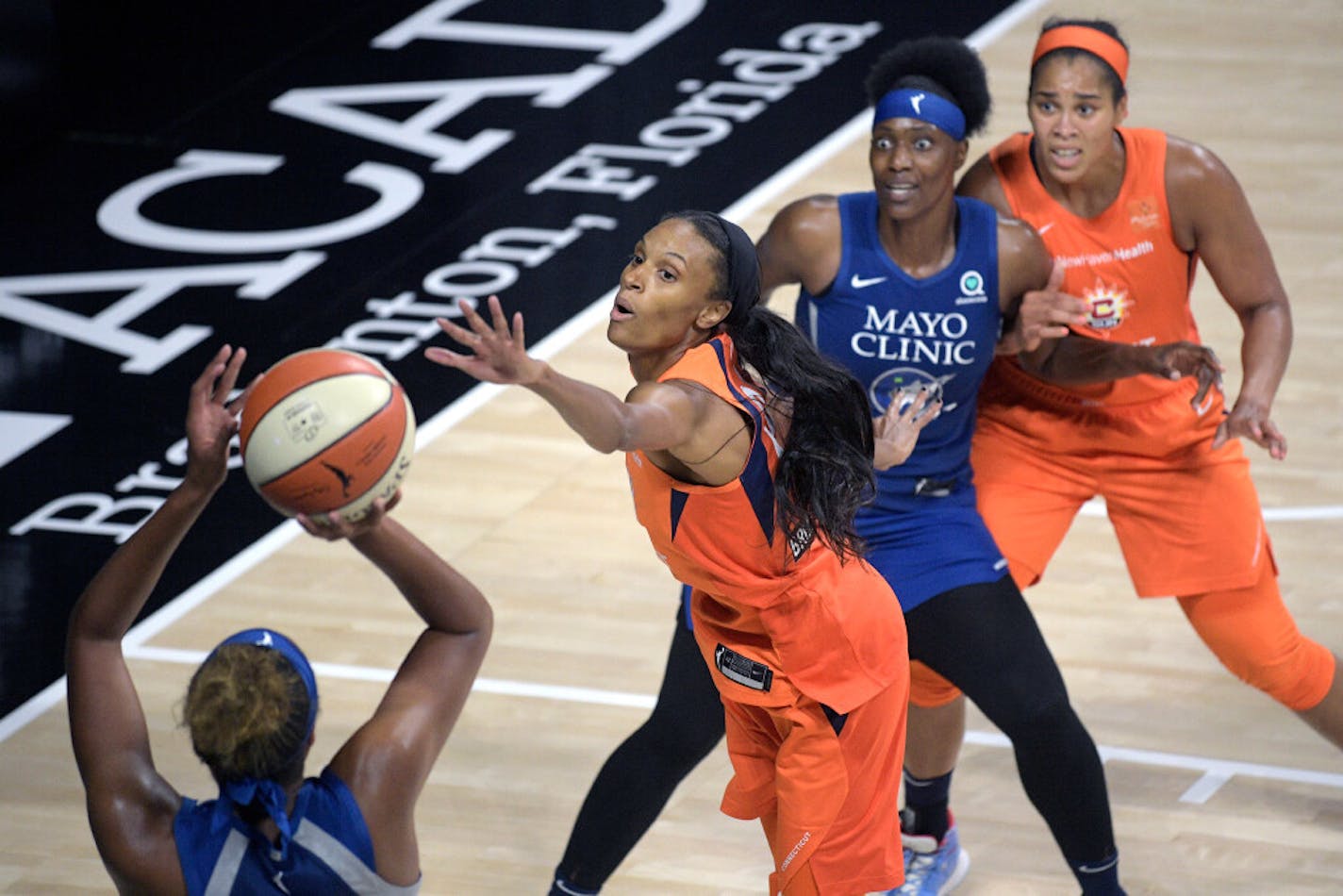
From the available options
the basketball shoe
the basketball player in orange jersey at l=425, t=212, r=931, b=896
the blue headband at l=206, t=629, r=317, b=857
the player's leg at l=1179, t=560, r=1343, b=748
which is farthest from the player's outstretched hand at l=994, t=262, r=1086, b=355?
the blue headband at l=206, t=629, r=317, b=857

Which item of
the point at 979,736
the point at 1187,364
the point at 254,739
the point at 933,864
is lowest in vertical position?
the point at 979,736

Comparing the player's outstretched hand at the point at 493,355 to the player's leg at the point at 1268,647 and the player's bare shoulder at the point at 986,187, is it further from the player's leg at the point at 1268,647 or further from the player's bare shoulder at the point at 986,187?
the player's leg at the point at 1268,647

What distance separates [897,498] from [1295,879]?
1402 mm

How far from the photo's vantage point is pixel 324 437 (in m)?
3.58

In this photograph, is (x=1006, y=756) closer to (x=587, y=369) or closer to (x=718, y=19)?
(x=587, y=369)

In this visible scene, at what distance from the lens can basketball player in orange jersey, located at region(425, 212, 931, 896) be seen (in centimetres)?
382

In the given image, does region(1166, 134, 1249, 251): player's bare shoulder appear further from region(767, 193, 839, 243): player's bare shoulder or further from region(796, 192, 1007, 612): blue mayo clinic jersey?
region(767, 193, 839, 243): player's bare shoulder

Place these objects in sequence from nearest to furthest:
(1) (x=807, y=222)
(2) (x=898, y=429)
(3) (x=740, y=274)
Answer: (3) (x=740, y=274) < (2) (x=898, y=429) < (1) (x=807, y=222)

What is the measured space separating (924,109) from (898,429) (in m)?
0.80

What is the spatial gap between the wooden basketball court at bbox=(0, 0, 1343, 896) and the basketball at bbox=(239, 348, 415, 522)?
4.22ft

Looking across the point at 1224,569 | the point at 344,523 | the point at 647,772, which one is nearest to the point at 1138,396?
the point at 1224,569

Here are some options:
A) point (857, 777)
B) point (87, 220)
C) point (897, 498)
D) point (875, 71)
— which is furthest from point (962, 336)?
point (87, 220)

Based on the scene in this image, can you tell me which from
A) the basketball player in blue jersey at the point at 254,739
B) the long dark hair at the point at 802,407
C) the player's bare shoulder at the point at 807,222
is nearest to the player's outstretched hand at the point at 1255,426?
the player's bare shoulder at the point at 807,222

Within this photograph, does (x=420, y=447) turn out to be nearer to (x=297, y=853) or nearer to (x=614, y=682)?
Answer: (x=614, y=682)
